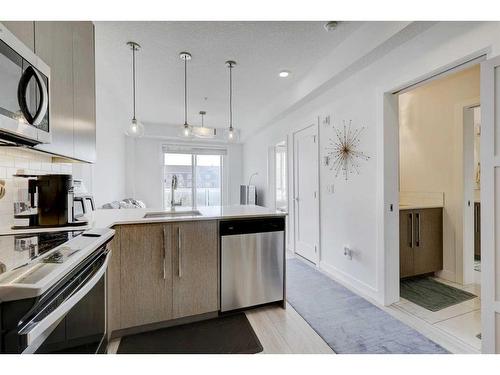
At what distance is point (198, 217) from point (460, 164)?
9.60 ft

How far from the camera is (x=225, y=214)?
6.98ft

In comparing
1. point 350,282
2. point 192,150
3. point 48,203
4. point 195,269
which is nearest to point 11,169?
point 48,203

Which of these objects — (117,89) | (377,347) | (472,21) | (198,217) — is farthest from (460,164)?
(117,89)

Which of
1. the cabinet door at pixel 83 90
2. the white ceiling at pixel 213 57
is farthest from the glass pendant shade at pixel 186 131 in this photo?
the cabinet door at pixel 83 90

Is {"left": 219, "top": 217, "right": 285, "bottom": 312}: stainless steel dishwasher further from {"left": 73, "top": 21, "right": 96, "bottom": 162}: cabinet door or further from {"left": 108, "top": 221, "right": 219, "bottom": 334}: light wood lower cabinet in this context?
{"left": 73, "top": 21, "right": 96, "bottom": 162}: cabinet door

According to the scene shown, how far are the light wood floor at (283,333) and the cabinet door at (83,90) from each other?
4.92 ft

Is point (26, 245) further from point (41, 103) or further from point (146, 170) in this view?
point (146, 170)

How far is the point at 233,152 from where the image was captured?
22.2 feet

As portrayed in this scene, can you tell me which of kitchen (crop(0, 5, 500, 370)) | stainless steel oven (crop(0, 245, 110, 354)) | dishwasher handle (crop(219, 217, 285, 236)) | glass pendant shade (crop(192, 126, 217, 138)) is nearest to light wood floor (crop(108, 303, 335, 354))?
kitchen (crop(0, 5, 500, 370))

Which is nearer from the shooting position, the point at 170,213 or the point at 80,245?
the point at 80,245

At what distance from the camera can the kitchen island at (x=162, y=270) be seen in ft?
5.90

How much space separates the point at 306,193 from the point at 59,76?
10.4 ft

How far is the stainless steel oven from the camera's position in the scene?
694 millimetres

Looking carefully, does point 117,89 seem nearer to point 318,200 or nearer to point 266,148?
point 266,148
